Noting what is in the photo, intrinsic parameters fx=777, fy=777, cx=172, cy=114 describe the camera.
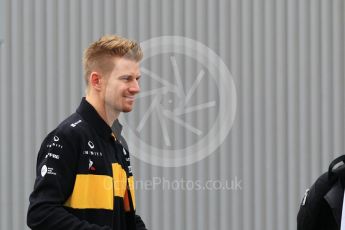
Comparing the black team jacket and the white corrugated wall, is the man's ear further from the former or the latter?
the white corrugated wall

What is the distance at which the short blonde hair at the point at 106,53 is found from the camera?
8.54ft

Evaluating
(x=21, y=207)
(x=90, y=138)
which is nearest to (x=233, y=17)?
(x=21, y=207)

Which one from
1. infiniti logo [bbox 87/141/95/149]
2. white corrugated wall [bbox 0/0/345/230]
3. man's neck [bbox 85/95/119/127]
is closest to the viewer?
infiniti logo [bbox 87/141/95/149]

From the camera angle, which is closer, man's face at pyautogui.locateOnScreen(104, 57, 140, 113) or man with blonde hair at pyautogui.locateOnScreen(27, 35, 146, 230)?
man with blonde hair at pyautogui.locateOnScreen(27, 35, 146, 230)

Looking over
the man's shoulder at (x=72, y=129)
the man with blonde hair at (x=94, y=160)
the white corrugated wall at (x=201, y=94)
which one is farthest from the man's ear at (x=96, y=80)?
the white corrugated wall at (x=201, y=94)

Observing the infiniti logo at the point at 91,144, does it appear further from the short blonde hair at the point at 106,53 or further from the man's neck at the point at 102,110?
the short blonde hair at the point at 106,53

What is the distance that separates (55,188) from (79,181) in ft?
0.30

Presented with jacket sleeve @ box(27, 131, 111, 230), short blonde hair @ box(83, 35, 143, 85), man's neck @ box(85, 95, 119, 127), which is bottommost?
jacket sleeve @ box(27, 131, 111, 230)

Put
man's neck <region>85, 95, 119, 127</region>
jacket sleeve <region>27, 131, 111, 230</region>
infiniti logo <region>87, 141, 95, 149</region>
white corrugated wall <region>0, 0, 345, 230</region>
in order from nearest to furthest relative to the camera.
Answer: jacket sleeve <region>27, 131, 111, 230</region>, infiniti logo <region>87, 141, 95, 149</region>, man's neck <region>85, 95, 119, 127</region>, white corrugated wall <region>0, 0, 345, 230</region>

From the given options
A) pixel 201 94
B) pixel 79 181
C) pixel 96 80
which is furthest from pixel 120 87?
pixel 201 94

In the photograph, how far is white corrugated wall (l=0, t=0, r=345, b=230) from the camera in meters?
4.95

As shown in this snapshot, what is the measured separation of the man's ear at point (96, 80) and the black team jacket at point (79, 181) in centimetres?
7

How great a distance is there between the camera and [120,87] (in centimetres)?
258

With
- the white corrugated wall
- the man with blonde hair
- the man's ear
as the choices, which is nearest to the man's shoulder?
the man with blonde hair
